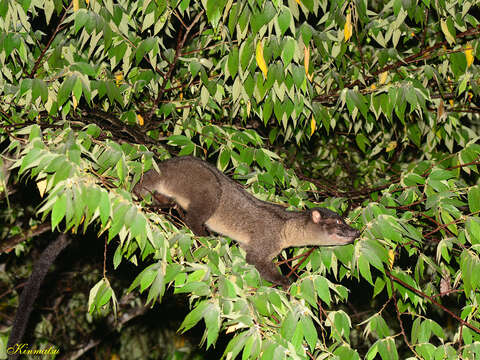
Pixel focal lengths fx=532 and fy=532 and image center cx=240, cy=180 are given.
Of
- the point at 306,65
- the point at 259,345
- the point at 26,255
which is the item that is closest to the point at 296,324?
the point at 259,345

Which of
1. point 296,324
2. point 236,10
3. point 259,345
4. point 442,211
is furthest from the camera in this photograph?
point 442,211

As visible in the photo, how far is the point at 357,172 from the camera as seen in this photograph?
295 inches

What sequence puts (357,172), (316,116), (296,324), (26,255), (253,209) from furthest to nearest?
(26,255), (357,172), (253,209), (316,116), (296,324)

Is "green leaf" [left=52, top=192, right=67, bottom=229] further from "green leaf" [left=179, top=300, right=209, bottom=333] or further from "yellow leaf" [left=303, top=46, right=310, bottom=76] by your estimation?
"yellow leaf" [left=303, top=46, right=310, bottom=76]

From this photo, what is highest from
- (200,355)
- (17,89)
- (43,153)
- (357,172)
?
(43,153)

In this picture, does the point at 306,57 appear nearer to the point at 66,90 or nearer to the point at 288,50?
the point at 288,50

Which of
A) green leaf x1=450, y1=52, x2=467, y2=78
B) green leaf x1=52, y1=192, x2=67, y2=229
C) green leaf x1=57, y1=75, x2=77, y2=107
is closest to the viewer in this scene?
green leaf x1=52, y1=192, x2=67, y2=229

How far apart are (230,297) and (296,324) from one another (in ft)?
1.19

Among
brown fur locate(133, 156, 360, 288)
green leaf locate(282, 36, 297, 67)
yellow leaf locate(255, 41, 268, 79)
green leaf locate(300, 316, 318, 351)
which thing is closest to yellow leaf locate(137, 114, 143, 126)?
brown fur locate(133, 156, 360, 288)

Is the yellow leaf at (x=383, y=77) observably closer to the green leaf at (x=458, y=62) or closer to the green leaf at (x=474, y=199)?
the green leaf at (x=458, y=62)

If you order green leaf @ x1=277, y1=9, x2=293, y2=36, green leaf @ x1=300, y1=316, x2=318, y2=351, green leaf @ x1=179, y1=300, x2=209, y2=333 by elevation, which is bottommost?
green leaf @ x1=300, y1=316, x2=318, y2=351

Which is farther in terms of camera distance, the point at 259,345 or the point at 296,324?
the point at 296,324

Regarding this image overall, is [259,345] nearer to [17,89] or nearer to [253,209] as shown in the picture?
[253,209]

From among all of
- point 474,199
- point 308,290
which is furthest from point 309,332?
point 474,199
